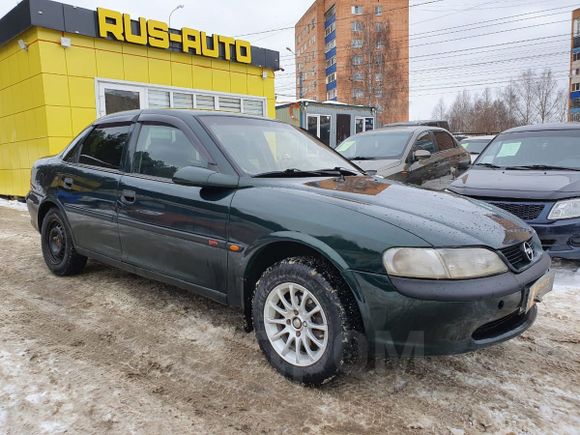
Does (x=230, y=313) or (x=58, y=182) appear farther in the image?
(x=58, y=182)

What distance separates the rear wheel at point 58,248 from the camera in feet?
13.7

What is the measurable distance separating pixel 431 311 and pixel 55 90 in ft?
30.3

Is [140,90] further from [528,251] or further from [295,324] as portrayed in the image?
[528,251]

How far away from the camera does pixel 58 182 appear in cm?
419

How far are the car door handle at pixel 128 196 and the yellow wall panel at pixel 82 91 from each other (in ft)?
22.9

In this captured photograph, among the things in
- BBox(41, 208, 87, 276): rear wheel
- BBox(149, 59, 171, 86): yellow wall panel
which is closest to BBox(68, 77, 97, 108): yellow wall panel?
BBox(149, 59, 171, 86): yellow wall panel

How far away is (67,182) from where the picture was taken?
4074mm

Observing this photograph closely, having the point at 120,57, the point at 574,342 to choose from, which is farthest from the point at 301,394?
the point at 120,57

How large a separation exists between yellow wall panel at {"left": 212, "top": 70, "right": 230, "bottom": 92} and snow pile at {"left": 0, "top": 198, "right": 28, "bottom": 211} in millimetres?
5389

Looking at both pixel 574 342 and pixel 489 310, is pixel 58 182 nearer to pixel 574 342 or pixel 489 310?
pixel 489 310

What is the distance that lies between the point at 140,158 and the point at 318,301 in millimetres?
Answer: 1965

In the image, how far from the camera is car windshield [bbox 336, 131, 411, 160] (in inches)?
281

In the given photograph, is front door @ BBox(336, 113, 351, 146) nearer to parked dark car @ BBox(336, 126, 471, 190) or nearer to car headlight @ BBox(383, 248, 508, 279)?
parked dark car @ BBox(336, 126, 471, 190)

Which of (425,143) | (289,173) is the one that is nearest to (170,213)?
(289,173)
